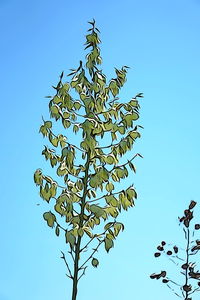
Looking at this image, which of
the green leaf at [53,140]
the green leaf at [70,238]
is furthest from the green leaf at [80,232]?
the green leaf at [53,140]

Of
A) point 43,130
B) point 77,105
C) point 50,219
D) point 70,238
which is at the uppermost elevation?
point 77,105

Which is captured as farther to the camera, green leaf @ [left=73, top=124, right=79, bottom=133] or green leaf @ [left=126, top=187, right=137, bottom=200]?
green leaf @ [left=73, top=124, right=79, bottom=133]

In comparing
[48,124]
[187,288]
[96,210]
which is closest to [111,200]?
[96,210]

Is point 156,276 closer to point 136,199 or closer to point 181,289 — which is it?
point 181,289

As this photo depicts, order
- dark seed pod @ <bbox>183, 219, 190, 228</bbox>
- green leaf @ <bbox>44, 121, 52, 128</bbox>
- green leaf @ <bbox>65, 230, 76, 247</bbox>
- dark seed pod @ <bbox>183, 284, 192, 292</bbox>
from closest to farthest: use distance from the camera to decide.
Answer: green leaf @ <bbox>65, 230, 76, 247</bbox>
green leaf @ <bbox>44, 121, 52, 128</bbox>
dark seed pod @ <bbox>183, 284, 192, 292</bbox>
dark seed pod @ <bbox>183, 219, 190, 228</bbox>

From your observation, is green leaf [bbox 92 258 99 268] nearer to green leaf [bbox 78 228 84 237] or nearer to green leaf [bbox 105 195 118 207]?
green leaf [bbox 78 228 84 237]

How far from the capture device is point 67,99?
17.9ft

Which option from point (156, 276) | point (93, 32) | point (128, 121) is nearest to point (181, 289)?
point (156, 276)

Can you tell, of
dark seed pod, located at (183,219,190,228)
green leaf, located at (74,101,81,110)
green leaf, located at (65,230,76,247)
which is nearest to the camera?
green leaf, located at (65,230,76,247)

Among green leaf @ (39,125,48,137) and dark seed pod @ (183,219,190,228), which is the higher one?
green leaf @ (39,125,48,137)

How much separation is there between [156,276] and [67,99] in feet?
6.09

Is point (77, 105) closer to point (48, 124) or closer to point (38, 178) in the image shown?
point (48, 124)

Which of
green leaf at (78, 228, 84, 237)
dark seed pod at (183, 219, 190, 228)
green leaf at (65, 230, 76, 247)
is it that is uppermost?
dark seed pod at (183, 219, 190, 228)

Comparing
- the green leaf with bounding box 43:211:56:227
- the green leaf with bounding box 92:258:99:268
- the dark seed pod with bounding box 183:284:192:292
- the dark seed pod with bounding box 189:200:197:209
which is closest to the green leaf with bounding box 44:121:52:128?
the green leaf with bounding box 43:211:56:227
